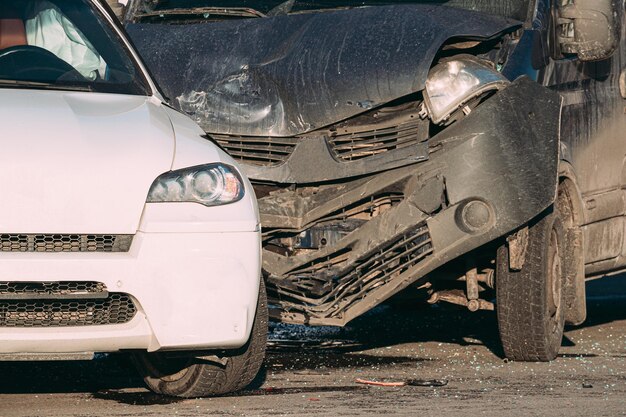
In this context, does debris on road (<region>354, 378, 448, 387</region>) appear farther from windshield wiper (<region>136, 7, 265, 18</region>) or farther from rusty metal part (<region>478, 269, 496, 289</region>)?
windshield wiper (<region>136, 7, 265, 18</region>)

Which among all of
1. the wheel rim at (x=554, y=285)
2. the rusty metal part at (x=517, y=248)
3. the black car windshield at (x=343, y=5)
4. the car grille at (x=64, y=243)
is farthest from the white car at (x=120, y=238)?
the black car windshield at (x=343, y=5)

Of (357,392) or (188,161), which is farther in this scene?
(357,392)

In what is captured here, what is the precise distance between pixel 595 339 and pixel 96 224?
441 cm

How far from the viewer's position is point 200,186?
5.97 m

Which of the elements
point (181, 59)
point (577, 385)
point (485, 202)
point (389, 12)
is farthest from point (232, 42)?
point (577, 385)

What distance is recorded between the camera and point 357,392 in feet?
22.2

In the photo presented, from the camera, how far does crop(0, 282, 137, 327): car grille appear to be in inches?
224

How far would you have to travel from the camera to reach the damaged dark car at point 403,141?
715cm

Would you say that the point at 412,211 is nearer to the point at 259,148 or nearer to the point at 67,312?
the point at 259,148

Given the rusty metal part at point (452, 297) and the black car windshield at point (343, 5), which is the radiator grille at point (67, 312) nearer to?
the rusty metal part at point (452, 297)

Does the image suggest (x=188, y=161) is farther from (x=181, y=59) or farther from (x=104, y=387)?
(x=181, y=59)

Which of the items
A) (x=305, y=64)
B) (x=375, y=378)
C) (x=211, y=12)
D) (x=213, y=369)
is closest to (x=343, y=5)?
(x=211, y=12)

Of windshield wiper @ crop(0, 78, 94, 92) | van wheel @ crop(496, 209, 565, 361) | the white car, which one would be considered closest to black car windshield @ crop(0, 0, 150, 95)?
windshield wiper @ crop(0, 78, 94, 92)

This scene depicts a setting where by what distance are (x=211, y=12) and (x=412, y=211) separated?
90.6 inches
